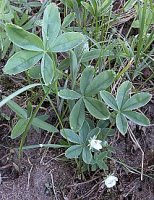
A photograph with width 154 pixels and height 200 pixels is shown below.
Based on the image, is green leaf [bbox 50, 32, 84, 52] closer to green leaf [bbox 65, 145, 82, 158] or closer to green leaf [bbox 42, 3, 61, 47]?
green leaf [bbox 42, 3, 61, 47]

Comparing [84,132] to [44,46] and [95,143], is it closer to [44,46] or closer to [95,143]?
[95,143]

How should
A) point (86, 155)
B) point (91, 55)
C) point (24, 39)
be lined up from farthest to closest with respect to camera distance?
point (91, 55)
point (86, 155)
point (24, 39)

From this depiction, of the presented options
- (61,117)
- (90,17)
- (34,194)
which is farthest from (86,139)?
(90,17)

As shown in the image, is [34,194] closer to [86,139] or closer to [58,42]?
[86,139]

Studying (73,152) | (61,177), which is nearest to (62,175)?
(61,177)

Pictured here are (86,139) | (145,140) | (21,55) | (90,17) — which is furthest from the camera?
(90,17)
